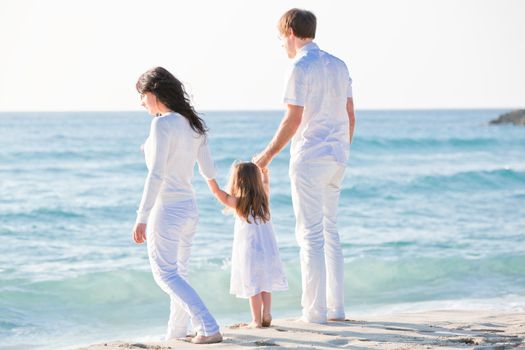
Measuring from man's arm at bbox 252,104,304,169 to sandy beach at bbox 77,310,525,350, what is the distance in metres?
1.06

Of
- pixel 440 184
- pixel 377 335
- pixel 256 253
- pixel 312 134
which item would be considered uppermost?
pixel 312 134

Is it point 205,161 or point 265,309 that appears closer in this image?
point 205,161

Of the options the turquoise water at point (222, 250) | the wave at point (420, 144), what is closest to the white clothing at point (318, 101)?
the turquoise water at point (222, 250)

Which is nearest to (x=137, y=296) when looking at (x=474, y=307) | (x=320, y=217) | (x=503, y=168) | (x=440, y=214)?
(x=474, y=307)

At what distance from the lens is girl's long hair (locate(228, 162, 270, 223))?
5.19 meters

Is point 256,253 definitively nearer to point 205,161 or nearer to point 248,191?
point 248,191

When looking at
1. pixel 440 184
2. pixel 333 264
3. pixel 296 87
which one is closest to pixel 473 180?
pixel 440 184

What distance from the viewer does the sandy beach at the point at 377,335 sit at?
4.76 meters

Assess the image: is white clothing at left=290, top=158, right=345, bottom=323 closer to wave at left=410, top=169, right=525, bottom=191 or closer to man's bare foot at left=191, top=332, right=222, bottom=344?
man's bare foot at left=191, top=332, right=222, bottom=344

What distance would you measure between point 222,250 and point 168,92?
645 cm

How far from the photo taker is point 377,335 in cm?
507

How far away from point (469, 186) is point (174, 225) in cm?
1764

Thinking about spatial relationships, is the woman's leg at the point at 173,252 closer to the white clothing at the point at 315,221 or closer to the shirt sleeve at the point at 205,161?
the shirt sleeve at the point at 205,161

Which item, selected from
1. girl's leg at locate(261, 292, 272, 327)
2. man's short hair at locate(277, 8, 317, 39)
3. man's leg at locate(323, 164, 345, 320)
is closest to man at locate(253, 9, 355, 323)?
man's short hair at locate(277, 8, 317, 39)
